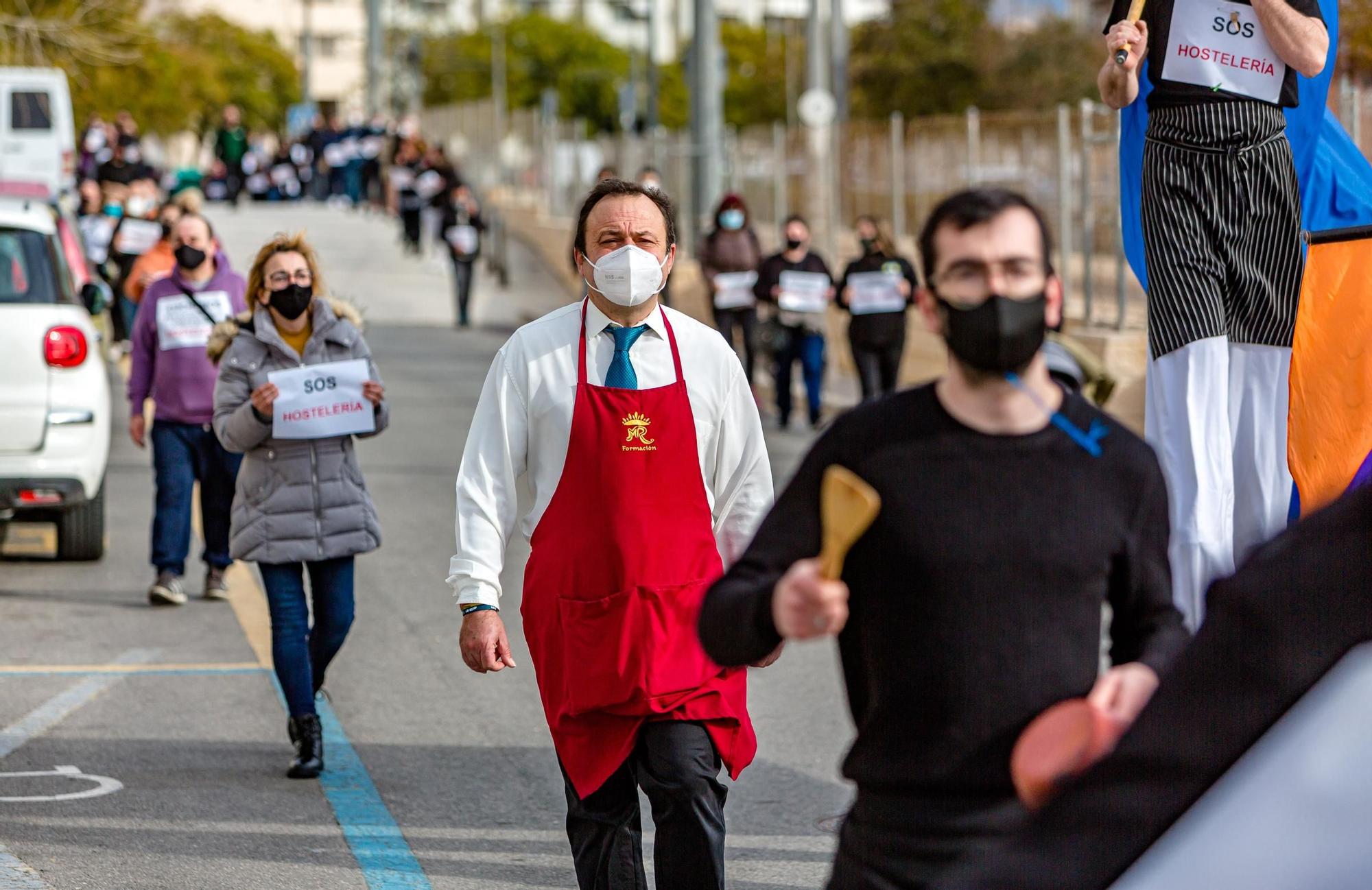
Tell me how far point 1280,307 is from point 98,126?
34116mm

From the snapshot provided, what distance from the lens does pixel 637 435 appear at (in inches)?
192

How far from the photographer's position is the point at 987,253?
3.14 m

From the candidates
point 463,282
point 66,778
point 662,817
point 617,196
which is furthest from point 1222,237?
point 463,282

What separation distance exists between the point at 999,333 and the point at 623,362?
6.59 feet

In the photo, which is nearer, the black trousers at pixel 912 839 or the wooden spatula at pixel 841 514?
the wooden spatula at pixel 841 514

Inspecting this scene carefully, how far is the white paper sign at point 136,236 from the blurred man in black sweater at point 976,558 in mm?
16833

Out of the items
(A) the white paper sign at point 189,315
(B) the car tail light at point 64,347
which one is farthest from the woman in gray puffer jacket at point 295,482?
(B) the car tail light at point 64,347

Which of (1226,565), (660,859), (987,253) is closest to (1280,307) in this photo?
(1226,565)

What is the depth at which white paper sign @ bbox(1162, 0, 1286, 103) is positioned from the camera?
5668 mm

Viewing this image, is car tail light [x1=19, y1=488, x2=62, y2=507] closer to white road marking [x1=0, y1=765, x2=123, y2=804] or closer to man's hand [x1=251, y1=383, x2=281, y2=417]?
white road marking [x1=0, y1=765, x2=123, y2=804]

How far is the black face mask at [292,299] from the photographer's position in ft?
25.0

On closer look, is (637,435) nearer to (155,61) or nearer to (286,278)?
(286,278)

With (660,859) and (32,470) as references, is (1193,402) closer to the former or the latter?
(660,859)

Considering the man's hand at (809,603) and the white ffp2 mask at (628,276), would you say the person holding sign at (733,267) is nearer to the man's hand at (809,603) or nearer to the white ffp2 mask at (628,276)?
the white ffp2 mask at (628,276)
